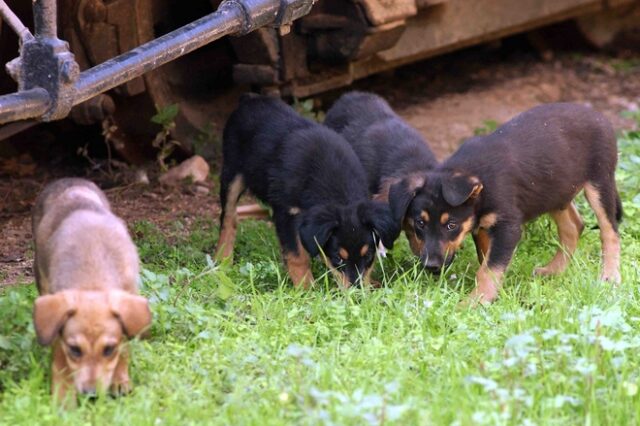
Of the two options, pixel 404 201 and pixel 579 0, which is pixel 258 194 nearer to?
pixel 404 201

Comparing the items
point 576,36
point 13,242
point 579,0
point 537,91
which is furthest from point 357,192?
point 576,36

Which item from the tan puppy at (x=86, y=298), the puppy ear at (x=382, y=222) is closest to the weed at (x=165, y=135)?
the puppy ear at (x=382, y=222)

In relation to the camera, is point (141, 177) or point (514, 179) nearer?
point (514, 179)

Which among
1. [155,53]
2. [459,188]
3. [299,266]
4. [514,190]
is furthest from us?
[299,266]

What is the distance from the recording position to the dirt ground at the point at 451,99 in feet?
25.8

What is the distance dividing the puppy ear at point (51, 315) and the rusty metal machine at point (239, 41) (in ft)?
4.02

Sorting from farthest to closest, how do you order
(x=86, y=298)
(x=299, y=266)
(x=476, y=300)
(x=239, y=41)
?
(x=239, y=41) < (x=299, y=266) < (x=476, y=300) < (x=86, y=298)

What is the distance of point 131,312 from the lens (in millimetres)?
4750

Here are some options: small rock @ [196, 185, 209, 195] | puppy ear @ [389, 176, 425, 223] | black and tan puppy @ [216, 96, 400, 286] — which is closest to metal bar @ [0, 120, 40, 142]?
black and tan puppy @ [216, 96, 400, 286]

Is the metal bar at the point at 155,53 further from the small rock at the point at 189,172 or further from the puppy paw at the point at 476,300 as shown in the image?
the small rock at the point at 189,172

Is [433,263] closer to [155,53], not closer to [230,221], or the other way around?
[230,221]

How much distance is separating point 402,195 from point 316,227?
0.49 m

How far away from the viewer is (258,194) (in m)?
7.13

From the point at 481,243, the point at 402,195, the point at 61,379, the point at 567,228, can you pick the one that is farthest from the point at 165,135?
the point at 61,379
